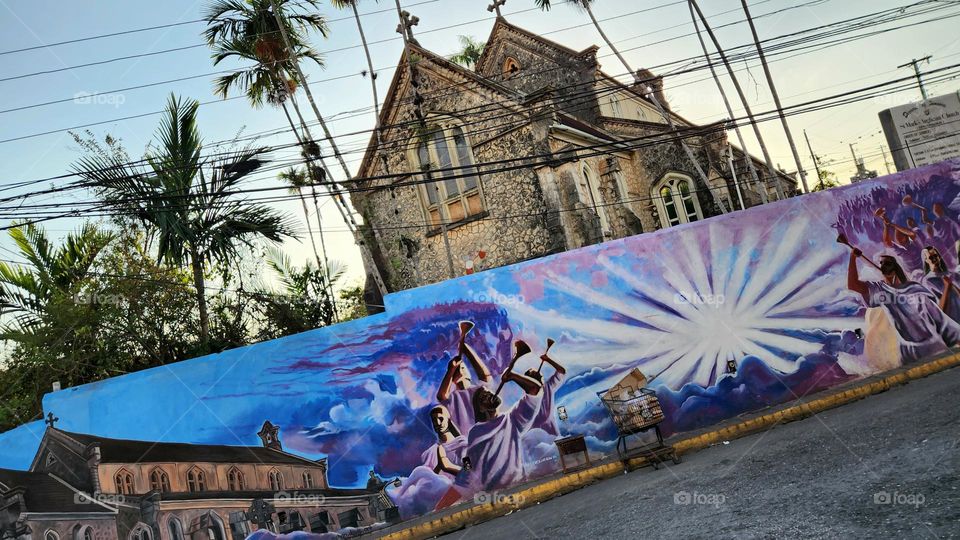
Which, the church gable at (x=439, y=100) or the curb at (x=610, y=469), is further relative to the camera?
the church gable at (x=439, y=100)

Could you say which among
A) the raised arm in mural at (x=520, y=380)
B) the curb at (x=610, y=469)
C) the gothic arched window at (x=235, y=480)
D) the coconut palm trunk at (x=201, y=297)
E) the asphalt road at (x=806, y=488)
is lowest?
the curb at (x=610, y=469)

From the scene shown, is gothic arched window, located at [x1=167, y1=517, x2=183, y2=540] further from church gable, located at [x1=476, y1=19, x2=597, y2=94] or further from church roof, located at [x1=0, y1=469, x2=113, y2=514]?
church gable, located at [x1=476, y1=19, x2=597, y2=94]

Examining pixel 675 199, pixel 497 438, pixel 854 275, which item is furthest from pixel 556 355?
pixel 675 199

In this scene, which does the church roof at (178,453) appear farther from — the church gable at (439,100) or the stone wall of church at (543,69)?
the stone wall of church at (543,69)

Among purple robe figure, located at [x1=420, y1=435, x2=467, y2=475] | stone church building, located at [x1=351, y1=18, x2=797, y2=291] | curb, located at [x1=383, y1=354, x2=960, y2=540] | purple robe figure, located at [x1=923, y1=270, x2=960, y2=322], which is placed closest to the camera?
curb, located at [x1=383, y1=354, x2=960, y2=540]

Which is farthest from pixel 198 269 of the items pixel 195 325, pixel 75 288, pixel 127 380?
pixel 127 380

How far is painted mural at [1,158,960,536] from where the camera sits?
31.7 feet

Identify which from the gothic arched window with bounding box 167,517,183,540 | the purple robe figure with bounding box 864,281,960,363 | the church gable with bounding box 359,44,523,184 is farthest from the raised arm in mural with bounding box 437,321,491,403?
the church gable with bounding box 359,44,523,184

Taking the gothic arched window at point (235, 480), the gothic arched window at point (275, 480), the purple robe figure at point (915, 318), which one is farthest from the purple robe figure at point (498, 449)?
the purple robe figure at point (915, 318)

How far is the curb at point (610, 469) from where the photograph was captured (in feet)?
29.7

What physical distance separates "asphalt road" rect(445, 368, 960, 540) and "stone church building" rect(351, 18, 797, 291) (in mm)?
8238

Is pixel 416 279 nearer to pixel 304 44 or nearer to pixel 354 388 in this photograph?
pixel 304 44

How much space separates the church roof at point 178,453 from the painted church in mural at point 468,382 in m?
0.02

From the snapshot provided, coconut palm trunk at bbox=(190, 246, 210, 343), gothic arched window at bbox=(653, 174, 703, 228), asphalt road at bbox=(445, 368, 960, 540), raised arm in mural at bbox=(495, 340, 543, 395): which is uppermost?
gothic arched window at bbox=(653, 174, 703, 228)
